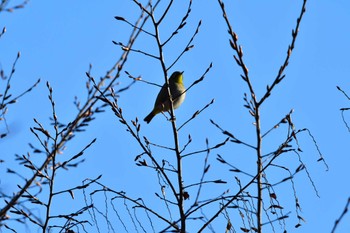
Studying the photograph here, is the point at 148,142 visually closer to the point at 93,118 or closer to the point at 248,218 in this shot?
the point at 248,218

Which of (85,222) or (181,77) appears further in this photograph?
(181,77)

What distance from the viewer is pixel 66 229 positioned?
401 cm

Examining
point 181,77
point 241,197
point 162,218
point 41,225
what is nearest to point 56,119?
point 41,225

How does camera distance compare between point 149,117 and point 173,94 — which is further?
point 149,117

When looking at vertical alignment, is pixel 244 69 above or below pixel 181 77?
below

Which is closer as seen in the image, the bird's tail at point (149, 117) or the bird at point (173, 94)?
the bird at point (173, 94)

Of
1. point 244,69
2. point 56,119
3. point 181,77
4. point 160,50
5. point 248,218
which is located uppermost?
point 181,77

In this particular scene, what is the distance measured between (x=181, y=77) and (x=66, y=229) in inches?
310

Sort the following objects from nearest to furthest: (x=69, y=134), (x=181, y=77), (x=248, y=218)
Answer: (x=69, y=134) < (x=248, y=218) < (x=181, y=77)

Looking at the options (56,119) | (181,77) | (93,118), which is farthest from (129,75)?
(181,77)

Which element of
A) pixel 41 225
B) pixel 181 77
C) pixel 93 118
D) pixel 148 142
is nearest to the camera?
pixel 93 118

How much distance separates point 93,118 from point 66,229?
106 cm

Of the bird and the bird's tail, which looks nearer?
the bird

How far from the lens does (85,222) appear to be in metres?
4.38
